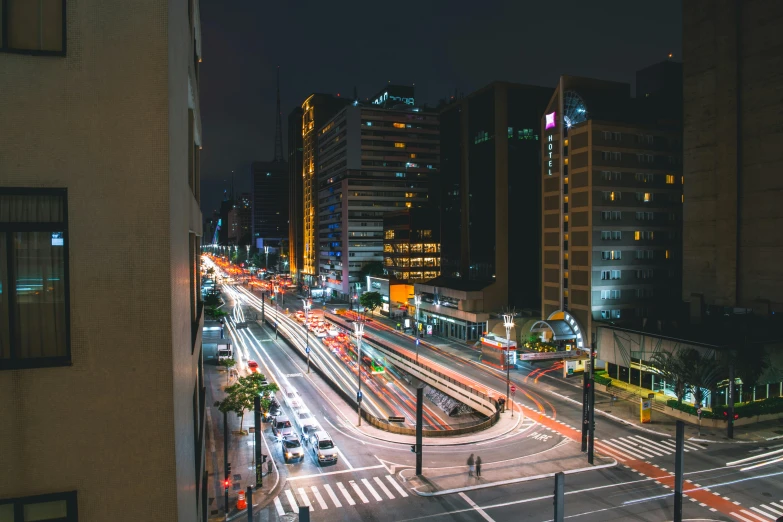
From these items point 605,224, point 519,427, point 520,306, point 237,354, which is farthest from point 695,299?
point 237,354

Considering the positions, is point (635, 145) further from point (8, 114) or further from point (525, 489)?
point (8, 114)

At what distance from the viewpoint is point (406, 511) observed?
29.1m

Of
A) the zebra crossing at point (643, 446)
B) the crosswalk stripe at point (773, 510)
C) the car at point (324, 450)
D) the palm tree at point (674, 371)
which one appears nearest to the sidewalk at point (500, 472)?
the zebra crossing at point (643, 446)

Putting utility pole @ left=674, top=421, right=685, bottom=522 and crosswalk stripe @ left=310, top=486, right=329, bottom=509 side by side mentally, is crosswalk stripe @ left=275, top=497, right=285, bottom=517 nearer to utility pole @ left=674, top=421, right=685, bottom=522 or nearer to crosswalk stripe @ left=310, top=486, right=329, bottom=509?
crosswalk stripe @ left=310, top=486, right=329, bottom=509

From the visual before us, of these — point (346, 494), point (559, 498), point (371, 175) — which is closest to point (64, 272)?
point (559, 498)

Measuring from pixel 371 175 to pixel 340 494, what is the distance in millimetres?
131508

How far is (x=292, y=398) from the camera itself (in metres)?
53.3

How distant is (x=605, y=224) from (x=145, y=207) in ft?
242

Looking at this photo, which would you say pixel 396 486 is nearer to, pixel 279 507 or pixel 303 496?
pixel 303 496

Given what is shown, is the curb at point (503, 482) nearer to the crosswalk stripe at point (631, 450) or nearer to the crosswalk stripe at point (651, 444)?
the crosswalk stripe at point (631, 450)

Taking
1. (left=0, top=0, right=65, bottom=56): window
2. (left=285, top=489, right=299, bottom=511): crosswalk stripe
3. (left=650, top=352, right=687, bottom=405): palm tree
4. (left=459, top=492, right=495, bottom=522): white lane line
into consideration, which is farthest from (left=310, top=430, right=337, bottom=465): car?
(left=0, top=0, right=65, bottom=56): window

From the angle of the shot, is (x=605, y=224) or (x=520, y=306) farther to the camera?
(x=520, y=306)

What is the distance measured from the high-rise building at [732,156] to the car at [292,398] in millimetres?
53289

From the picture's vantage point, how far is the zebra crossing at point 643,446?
37969 mm
